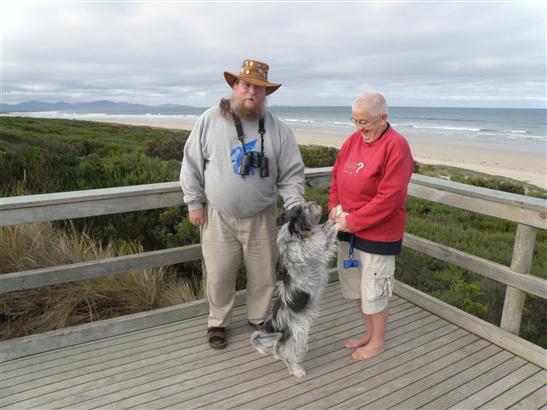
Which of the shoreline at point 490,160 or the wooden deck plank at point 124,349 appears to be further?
the shoreline at point 490,160

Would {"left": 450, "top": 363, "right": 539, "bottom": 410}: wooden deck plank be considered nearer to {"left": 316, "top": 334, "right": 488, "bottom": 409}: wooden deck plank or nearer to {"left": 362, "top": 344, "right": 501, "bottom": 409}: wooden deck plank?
{"left": 362, "top": 344, "right": 501, "bottom": 409}: wooden deck plank

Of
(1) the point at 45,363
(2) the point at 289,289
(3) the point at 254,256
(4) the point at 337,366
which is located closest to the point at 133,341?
(1) the point at 45,363

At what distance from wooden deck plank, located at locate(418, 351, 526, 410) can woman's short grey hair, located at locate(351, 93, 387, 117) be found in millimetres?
1861

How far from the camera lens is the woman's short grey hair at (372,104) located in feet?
8.64

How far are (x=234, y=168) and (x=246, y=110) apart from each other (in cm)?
42

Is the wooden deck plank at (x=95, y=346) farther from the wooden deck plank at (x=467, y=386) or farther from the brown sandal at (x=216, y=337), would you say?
the wooden deck plank at (x=467, y=386)

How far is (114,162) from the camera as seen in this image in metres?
6.69

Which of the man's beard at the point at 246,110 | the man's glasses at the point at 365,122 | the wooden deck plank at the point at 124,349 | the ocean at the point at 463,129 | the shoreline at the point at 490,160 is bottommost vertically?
the shoreline at the point at 490,160

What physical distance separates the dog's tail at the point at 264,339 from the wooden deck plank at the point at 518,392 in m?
1.37

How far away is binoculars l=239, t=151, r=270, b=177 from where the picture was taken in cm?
291

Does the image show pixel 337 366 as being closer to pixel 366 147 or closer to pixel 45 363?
pixel 366 147

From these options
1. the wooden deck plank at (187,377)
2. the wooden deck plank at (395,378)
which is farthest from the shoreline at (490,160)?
the wooden deck plank at (187,377)

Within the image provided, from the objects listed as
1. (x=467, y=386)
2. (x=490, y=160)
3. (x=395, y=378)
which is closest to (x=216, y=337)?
(x=395, y=378)

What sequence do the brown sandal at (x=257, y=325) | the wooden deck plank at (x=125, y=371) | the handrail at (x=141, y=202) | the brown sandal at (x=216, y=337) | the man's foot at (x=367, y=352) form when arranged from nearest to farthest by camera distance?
the wooden deck plank at (x=125, y=371) → the handrail at (x=141, y=202) → the man's foot at (x=367, y=352) → the brown sandal at (x=216, y=337) → the brown sandal at (x=257, y=325)
